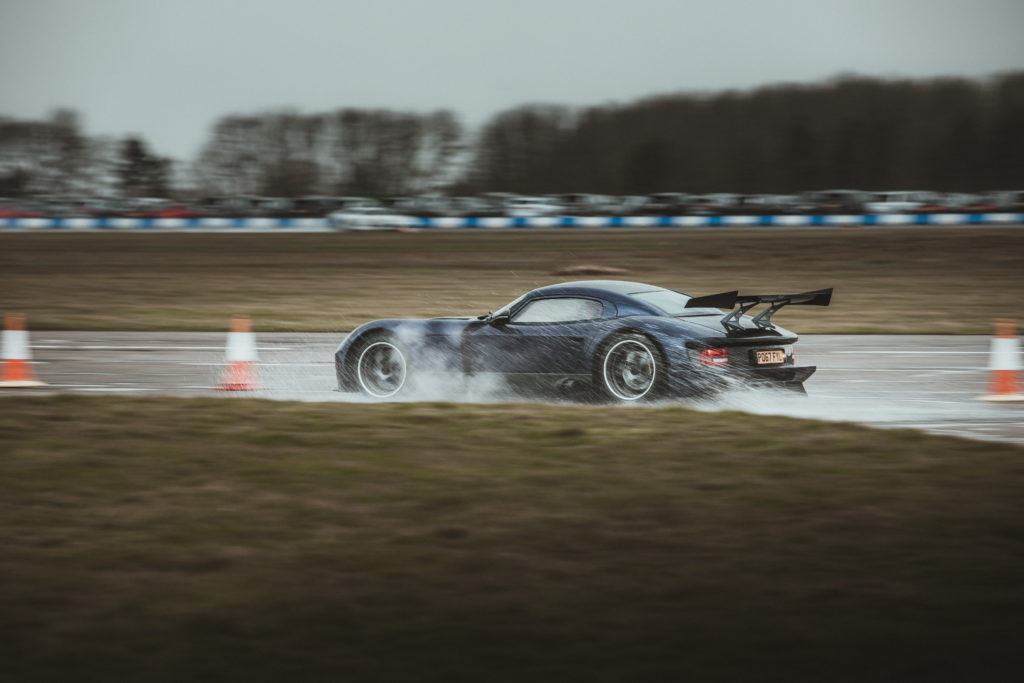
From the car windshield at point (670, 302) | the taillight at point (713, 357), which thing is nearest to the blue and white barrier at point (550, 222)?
the car windshield at point (670, 302)

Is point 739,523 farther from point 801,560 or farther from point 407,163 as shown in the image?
point 407,163

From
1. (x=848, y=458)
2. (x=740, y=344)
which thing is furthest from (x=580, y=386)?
(x=848, y=458)

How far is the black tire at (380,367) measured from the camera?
32.6 ft

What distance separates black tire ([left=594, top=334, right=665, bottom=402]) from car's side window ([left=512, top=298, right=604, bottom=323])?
0.35m

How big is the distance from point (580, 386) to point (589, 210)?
167 ft

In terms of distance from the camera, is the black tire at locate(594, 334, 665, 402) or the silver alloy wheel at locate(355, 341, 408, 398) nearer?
the black tire at locate(594, 334, 665, 402)

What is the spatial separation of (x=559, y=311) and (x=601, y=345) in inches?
21.8

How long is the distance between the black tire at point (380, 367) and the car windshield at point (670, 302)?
221 cm

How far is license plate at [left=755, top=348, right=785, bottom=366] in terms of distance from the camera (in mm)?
8977

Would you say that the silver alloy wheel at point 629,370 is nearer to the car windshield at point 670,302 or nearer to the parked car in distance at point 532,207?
the car windshield at point 670,302

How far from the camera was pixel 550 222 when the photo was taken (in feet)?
167

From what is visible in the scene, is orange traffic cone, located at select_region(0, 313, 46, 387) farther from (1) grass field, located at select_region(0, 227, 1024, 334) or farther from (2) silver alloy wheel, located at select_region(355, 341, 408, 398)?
(1) grass field, located at select_region(0, 227, 1024, 334)

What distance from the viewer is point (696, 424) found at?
25.9ft

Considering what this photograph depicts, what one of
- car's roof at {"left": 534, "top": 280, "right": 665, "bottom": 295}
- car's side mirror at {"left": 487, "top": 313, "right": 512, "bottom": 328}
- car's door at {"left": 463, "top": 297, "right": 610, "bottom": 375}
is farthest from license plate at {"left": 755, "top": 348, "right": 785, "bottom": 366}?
car's side mirror at {"left": 487, "top": 313, "right": 512, "bottom": 328}
